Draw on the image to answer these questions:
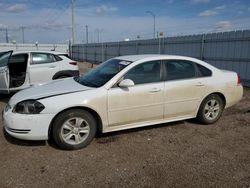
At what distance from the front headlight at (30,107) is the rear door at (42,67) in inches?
150

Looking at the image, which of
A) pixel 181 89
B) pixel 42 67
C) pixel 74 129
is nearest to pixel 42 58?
pixel 42 67

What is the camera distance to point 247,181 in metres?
3.21

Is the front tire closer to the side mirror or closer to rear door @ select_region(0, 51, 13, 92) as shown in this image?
the side mirror

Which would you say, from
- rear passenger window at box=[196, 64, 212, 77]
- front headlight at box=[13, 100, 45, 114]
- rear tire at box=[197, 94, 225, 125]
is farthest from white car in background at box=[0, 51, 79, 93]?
rear tire at box=[197, 94, 225, 125]

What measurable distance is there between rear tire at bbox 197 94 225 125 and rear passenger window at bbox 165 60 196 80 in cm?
65

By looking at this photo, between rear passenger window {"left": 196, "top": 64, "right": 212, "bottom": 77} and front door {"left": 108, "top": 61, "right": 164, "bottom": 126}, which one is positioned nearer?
front door {"left": 108, "top": 61, "right": 164, "bottom": 126}

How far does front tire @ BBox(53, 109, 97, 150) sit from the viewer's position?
3916mm

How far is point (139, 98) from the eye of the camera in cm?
437

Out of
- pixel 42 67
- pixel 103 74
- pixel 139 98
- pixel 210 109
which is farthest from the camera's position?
pixel 42 67

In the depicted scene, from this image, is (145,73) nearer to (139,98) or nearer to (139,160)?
(139,98)

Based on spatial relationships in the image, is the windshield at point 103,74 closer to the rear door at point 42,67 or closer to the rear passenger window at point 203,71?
the rear passenger window at point 203,71

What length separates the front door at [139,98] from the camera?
166 inches

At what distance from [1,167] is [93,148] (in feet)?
4.50

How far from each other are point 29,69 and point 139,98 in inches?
176
